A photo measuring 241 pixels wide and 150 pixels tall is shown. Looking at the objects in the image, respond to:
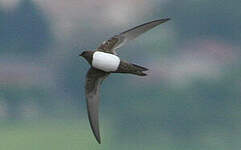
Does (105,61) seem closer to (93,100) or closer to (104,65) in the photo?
(104,65)

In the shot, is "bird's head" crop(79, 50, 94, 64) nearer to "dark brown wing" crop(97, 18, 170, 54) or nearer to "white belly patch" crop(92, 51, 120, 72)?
"white belly patch" crop(92, 51, 120, 72)

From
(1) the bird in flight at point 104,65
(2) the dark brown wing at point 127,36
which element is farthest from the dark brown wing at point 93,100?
(2) the dark brown wing at point 127,36

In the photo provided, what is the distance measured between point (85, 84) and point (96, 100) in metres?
0.71

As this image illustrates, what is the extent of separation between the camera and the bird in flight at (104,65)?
1823cm

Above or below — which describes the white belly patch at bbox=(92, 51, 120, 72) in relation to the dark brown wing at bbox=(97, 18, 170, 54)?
below

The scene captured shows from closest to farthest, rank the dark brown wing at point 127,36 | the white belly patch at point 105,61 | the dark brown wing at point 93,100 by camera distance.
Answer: the white belly patch at point 105,61 → the dark brown wing at point 127,36 → the dark brown wing at point 93,100

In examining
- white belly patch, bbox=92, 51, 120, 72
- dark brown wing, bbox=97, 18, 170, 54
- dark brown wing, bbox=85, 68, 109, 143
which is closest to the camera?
white belly patch, bbox=92, 51, 120, 72

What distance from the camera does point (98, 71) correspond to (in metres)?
18.9

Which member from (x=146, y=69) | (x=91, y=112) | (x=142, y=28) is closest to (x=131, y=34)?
(x=142, y=28)

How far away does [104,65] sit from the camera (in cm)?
1823

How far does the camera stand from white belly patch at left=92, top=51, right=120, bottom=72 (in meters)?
18.2

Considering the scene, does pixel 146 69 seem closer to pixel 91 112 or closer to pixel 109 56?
pixel 109 56

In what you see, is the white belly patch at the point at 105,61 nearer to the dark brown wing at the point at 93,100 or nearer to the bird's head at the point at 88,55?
the bird's head at the point at 88,55

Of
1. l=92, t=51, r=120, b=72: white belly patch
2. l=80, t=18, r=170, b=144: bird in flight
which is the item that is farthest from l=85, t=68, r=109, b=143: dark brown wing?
l=92, t=51, r=120, b=72: white belly patch
